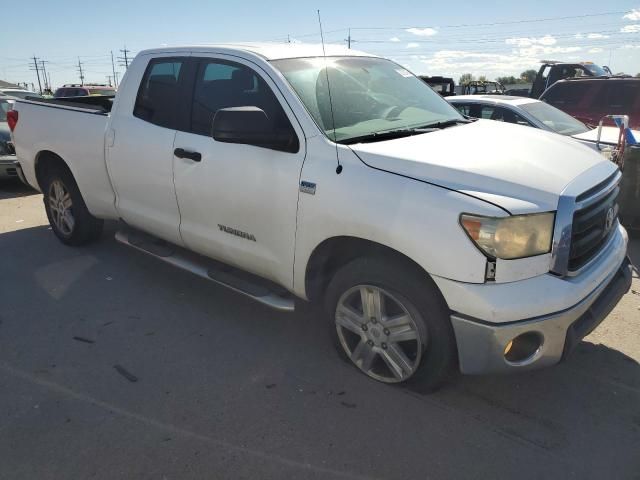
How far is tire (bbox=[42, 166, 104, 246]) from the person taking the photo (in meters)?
5.05

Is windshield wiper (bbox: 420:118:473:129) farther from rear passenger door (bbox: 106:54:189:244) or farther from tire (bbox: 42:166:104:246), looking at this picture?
tire (bbox: 42:166:104:246)

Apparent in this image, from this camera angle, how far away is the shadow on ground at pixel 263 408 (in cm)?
245

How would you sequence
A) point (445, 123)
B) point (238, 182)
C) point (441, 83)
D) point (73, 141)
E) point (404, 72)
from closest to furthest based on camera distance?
point (238, 182)
point (445, 123)
point (404, 72)
point (73, 141)
point (441, 83)

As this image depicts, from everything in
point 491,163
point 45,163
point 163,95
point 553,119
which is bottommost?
point 45,163

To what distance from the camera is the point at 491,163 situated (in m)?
2.60

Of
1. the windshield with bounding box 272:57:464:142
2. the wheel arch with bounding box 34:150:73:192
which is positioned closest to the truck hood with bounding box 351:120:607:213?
the windshield with bounding box 272:57:464:142

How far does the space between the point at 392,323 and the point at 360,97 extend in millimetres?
1509

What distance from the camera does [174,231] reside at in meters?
3.95

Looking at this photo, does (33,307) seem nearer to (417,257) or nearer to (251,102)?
(251,102)

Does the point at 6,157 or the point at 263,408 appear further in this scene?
the point at 6,157

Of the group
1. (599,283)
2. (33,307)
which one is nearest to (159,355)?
(33,307)

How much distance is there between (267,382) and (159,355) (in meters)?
0.80

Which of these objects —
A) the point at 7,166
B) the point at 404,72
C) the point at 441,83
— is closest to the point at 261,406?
the point at 404,72

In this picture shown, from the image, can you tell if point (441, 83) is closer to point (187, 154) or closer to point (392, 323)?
point (187, 154)
